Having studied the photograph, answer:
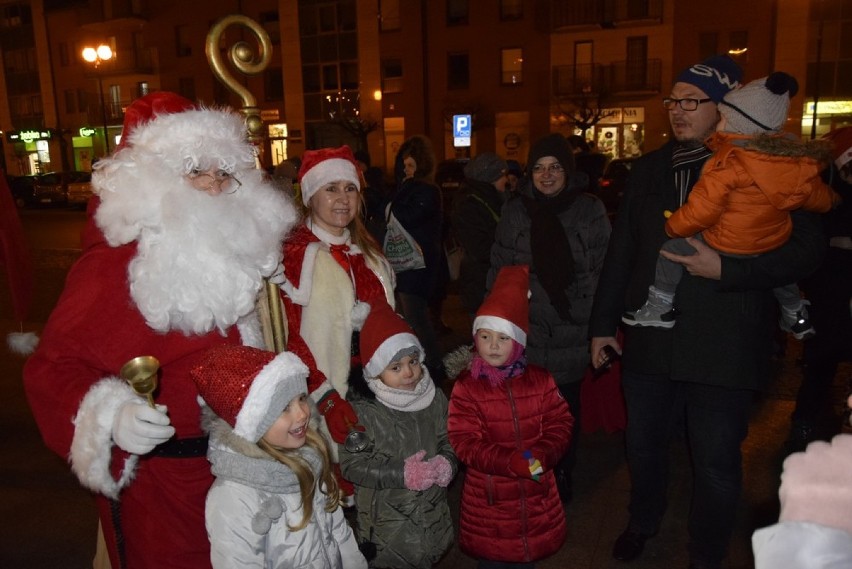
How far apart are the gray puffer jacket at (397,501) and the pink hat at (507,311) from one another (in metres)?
0.53

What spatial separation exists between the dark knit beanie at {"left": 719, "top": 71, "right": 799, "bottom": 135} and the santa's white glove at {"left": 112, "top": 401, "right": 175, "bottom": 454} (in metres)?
2.40

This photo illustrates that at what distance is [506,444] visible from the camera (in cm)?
287

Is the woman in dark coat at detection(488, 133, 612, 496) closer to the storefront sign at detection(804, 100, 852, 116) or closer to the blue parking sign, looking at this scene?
the blue parking sign

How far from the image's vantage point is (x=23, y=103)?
40.0m

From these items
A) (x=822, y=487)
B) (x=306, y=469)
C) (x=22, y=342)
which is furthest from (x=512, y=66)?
(x=822, y=487)

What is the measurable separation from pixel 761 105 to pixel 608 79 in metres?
27.9

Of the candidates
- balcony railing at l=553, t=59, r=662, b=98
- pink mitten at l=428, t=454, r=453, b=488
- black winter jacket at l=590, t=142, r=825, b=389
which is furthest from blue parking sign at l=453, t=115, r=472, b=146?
pink mitten at l=428, t=454, r=453, b=488

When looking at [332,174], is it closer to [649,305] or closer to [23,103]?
[649,305]

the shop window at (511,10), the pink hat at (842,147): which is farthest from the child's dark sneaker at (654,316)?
the shop window at (511,10)

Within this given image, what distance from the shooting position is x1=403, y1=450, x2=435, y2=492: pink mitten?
264 centimetres

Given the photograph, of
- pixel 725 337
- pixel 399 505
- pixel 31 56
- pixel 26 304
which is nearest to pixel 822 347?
pixel 725 337

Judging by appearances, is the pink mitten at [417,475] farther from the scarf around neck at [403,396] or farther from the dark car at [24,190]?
the dark car at [24,190]

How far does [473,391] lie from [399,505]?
1.91 feet

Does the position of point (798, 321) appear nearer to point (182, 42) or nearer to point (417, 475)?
point (417, 475)
